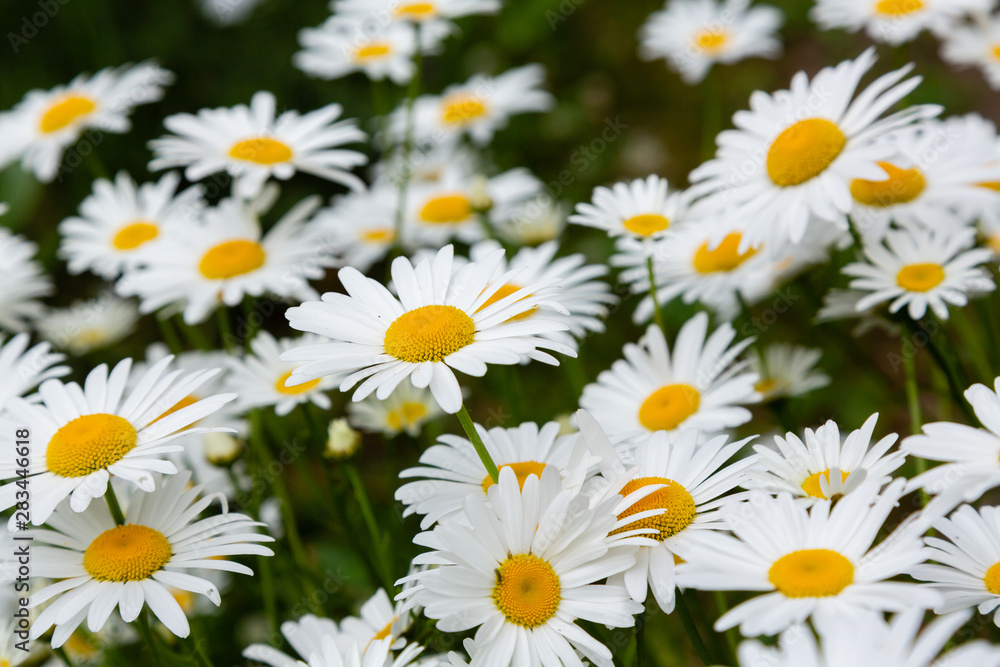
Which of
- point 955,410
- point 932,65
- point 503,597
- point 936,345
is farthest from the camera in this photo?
point 932,65

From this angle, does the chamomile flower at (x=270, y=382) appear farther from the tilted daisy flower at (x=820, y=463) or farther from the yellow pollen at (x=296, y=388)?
the tilted daisy flower at (x=820, y=463)

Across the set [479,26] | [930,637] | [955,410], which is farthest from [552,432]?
[479,26]

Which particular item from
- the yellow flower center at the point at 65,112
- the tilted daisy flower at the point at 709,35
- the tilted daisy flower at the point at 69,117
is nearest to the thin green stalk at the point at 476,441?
the tilted daisy flower at the point at 69,117

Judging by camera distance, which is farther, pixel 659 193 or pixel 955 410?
pixel 955 410

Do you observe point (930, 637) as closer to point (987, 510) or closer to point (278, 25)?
point (987, 510)

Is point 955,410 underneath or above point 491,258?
above

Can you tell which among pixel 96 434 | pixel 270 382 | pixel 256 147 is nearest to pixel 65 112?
pixel 256 147
